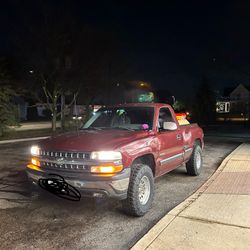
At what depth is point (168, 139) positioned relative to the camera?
21.9 feet

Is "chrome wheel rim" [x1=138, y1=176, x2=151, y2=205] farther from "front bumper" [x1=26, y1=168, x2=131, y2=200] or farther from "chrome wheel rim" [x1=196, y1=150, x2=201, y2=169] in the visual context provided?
"chrome wheel rim" [x1=196, y1=150, x2=201, y2=169]

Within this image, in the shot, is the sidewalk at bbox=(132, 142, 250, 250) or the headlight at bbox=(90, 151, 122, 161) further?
the headlight at bbox=(90, 151, 122, 161)

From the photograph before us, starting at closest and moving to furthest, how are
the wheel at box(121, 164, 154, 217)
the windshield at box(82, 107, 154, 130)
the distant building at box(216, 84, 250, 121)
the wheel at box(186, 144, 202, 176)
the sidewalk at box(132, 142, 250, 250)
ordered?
the sidewalk at box(132, 142, 250, 250)
the wheel at box(121, 164, 154, 217)
the windshield at box(82, 107, 154, 130)
the wheel at box(186, 144, 202, 176)
the distant building at box(216, 84, 250, 121)

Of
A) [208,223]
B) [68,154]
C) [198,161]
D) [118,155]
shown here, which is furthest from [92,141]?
[198,161]

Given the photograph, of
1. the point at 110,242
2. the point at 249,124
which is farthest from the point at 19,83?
the point at 249,124

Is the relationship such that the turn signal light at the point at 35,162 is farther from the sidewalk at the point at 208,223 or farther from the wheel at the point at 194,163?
the wheel at the point at 194,163

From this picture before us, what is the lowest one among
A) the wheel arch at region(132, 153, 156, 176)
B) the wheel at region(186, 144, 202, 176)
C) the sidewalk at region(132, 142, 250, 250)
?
the sidewalk at region(132, 142, 250, 250)

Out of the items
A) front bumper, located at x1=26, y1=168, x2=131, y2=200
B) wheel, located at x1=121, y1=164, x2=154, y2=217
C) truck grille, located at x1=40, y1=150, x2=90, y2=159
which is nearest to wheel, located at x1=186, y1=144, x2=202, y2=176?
wheel, located at x1=121, y1=164, x2=154, y2=217

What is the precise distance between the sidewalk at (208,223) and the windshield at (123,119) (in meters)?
1.57

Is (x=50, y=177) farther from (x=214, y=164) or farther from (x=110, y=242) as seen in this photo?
(x=214, y=164)

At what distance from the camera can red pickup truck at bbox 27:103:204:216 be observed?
199 inches

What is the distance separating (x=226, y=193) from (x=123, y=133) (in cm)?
227

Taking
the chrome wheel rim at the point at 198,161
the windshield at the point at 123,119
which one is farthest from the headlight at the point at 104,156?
the chrome wheel rim at the point at 198,161

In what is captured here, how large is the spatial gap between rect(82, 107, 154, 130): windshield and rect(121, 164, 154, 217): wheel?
39.1 inches
